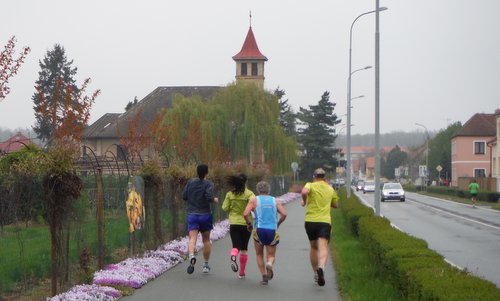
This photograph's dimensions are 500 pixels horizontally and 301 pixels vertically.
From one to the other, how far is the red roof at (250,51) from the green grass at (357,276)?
65.0 metres

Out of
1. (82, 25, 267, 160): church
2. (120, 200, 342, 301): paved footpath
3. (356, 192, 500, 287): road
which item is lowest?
(356, 192, 500, 287): road

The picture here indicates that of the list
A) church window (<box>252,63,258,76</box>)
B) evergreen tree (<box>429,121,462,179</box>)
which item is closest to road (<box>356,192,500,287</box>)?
church window (<box>252,63,258,76</box>)

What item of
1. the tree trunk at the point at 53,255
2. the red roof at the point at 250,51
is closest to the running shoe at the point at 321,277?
the tree trunk at the point at 53,255

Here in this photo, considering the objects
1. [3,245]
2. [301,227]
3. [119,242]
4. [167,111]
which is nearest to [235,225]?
[119,242]

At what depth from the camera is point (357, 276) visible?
13234mm

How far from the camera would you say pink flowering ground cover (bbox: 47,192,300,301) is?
10.6 metres

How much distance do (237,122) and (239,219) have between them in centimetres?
3611

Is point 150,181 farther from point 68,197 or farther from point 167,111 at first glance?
point 167,111

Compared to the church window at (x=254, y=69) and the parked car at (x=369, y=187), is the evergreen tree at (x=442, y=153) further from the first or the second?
the church window at (x=254, y=69)

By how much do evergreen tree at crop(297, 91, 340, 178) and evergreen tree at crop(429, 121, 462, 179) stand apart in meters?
19.4

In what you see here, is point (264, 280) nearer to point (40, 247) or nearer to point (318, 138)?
point (40, 247)

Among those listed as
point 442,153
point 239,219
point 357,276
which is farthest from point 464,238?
point 442,153

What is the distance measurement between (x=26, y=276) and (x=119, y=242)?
15.7 feet

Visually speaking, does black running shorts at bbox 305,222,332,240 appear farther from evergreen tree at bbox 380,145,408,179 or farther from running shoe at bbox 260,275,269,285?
evergreen tree at bbox 380,145,408,179
